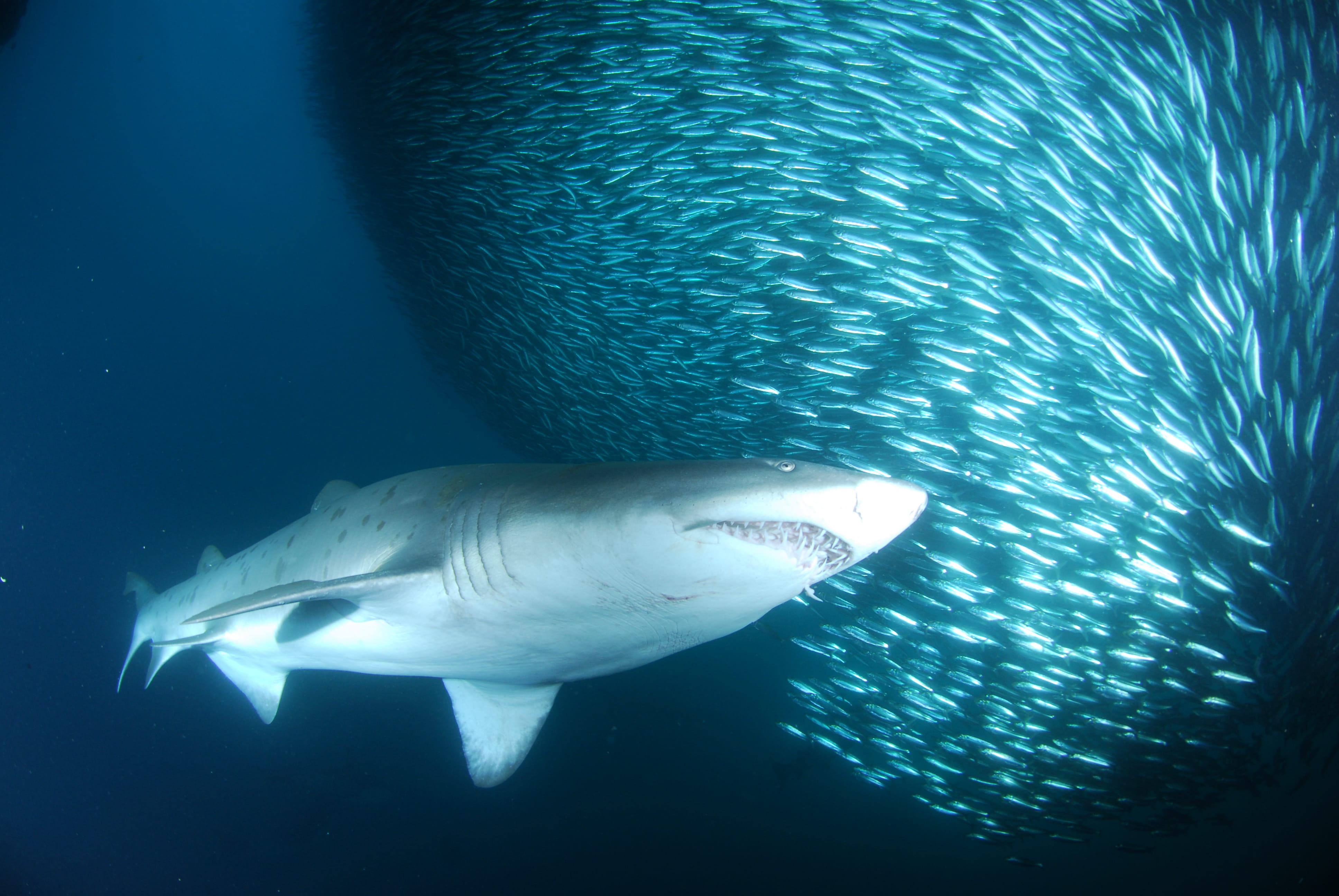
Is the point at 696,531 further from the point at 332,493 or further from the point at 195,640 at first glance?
the point at 195,640

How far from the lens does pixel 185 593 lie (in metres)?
3.43

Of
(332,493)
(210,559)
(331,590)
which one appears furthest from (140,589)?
(331,590)

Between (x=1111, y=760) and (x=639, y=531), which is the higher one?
(x=639, y=531)

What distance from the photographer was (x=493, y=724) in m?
2.99

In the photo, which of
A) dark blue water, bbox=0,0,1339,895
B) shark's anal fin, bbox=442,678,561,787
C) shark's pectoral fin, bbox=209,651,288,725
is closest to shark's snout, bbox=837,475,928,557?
shark's anal fin, bbox=442,678,561,787

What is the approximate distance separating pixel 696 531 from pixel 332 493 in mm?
2496

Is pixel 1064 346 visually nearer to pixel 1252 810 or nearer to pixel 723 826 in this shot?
pixel 723 826

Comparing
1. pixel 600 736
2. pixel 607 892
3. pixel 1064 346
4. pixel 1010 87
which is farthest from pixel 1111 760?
pixel 607 892

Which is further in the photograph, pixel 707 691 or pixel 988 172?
pixel 707 691

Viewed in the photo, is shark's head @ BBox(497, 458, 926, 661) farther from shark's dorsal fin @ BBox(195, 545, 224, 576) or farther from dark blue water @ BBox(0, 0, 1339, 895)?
A: dark blue water @ BBox(0, 0, 1339, 895)

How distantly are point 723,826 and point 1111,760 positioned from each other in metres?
12.7

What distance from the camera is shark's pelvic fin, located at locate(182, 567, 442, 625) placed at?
5.41 ft

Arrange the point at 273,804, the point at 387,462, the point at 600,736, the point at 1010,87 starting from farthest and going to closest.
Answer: the point at 387,462, the point at 600,736, the point at 273,804, the point at 1010,87

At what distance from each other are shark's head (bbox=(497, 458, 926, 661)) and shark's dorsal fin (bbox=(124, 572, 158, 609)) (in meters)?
5.09
